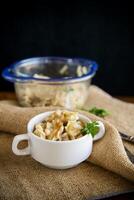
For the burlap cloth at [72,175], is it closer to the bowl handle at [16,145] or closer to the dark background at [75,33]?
the bowl handle at [16,145]

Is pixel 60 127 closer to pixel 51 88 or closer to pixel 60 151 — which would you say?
pixel 60 151

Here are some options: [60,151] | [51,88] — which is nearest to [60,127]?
[60,151]

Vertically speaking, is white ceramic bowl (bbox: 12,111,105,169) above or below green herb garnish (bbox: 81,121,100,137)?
below

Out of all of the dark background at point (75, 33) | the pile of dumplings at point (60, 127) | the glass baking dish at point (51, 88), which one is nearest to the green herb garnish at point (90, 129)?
the pile of dumplings at point (60, 127)

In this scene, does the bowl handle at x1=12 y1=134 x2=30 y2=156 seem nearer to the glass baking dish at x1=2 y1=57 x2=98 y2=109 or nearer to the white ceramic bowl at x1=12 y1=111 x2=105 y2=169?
the white ceramic bowl at x1=12 y1=111 x2=105 y2=169

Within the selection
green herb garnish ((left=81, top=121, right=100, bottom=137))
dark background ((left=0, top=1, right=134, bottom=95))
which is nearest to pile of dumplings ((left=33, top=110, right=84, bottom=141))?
green herb garnish ((left=81, top=121, right=100, bottom=137))

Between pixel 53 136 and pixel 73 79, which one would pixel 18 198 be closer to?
pixel 53 136

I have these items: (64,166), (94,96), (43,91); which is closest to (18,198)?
(64,166)

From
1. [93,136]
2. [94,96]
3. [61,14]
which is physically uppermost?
[61,14]
